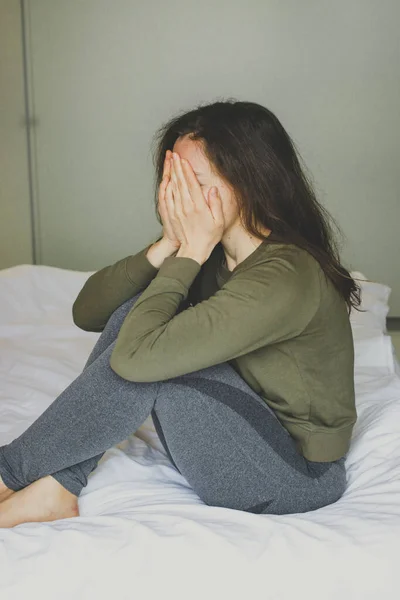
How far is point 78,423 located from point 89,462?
0.13 m

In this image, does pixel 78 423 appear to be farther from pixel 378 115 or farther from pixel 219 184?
pixel 378 115

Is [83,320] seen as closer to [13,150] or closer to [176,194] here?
[176,194]

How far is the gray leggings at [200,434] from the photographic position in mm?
→ 1201

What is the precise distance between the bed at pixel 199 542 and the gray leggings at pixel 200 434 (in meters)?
0.04

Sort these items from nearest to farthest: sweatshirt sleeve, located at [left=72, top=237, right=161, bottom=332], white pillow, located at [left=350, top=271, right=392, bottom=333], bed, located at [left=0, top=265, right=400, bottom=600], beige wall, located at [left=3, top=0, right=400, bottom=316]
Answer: bed, located at [left=0, top=265, right=400, bottom=600] → sweatshirt sleeve, located at [left=72, top=237, right=161, bottom=332] → white pillow, located at [left=350, top=271, right=392, bottom=333] → beige wall, located at [left=3, top=0, right=400, bottom=316]

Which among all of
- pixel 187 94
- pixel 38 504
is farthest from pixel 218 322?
pixel 187 94

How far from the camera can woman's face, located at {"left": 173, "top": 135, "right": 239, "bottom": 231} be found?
1.32 metres

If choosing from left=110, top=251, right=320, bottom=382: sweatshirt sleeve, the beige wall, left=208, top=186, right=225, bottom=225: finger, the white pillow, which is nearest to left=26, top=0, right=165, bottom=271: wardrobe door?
the beige wall

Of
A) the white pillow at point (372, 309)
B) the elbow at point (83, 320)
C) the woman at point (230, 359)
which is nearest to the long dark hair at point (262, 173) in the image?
the woman at point (230, 359)

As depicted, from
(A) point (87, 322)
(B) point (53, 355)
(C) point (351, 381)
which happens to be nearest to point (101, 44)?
(B) point (53, 355)

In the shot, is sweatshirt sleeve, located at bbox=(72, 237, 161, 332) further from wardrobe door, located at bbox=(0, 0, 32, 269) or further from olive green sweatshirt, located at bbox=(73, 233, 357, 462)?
wardrobe door, located at bbox=(0, 0, 32, 269)

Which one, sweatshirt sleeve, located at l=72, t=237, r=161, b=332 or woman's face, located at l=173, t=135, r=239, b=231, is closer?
woman's face, located at l=173, t=135, r=239, b=231

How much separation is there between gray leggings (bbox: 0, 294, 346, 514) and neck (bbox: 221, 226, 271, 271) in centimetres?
22

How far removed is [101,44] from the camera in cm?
331
